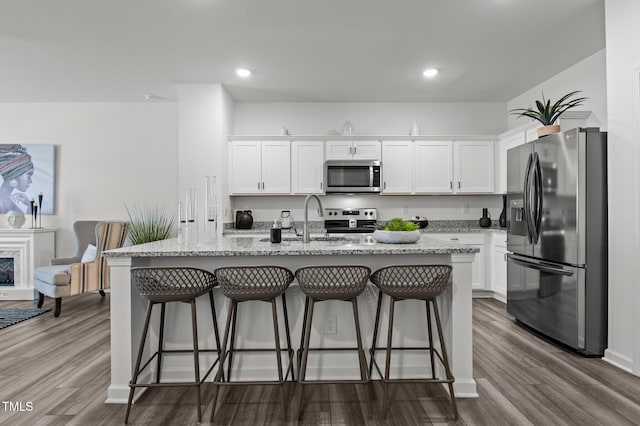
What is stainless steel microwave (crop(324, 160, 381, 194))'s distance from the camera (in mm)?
5148

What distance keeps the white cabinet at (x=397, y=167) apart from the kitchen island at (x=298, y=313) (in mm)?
2837

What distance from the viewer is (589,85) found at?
3963 mm

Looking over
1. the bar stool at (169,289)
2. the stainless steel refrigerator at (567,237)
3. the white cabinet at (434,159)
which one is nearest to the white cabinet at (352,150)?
the white cabinet at (434,159)

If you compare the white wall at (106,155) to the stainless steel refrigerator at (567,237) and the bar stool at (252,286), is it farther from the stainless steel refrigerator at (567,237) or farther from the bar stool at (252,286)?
the stainless steel refrigerator at (567,237)

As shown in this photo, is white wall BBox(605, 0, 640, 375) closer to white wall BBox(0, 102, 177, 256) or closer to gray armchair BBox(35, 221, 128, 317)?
gray armchair BBox(35, 221, 128, 317)

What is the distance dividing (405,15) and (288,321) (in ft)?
8.35

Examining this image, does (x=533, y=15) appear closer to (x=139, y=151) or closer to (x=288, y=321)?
(x=288, y=321)

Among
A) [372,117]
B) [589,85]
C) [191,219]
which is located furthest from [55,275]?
[589,85]

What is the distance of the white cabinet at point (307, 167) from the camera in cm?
520

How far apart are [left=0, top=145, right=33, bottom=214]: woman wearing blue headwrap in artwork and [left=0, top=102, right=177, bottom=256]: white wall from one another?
0.24 metres

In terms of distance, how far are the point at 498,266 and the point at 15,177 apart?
668 cm

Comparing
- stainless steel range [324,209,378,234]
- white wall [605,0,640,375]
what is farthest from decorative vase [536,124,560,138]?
stainless steel range [324,209,378,234]

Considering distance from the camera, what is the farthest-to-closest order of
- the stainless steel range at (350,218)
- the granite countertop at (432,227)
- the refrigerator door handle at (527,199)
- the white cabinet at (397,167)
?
1. the stainless steel range at (350,218)
2. the white cabinet at (397,167)
3. the granite countertop at (432,227)
4. the refrigerator door handle at (527,199)

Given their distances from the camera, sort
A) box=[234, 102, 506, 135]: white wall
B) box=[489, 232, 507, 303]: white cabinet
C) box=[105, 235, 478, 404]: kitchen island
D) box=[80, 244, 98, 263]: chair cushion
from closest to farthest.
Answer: box=[105, 235, 478, 404]: kitchen island, box=[489, 232, 507, 303]: white cabinet, box=[80, 244, 98, 263]: chair cushion, box=[234, 102, 506, 135]: white wall
